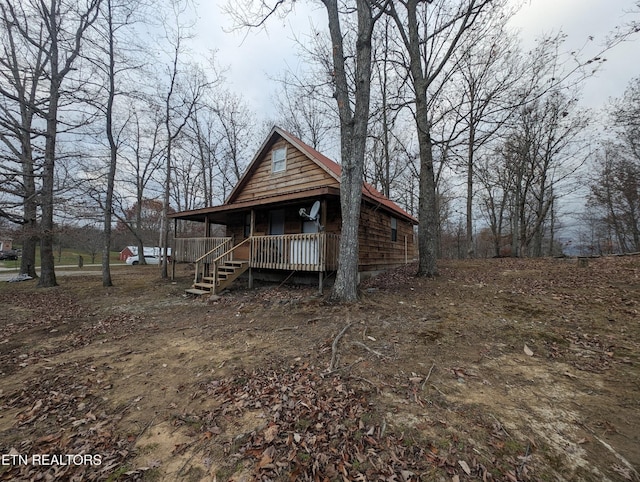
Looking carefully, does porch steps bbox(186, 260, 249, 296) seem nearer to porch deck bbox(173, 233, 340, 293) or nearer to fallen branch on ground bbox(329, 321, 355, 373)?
porch deck bbox(173, 233, 340, 293)

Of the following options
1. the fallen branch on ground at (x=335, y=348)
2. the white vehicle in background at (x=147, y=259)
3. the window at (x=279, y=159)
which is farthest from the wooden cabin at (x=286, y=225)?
the white vehicle in background at (x=147, y=259)

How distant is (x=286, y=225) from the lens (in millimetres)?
11398

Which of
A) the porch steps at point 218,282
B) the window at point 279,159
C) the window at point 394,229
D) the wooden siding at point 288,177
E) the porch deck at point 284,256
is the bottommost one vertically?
the porch steps at point 218,282

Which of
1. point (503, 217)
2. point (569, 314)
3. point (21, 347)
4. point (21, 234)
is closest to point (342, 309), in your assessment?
point (569, 314)

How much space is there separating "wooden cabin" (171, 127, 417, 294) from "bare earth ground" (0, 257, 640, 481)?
3.03m

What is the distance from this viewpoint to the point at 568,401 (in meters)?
2.75

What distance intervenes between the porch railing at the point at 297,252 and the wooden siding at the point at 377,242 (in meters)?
2.08

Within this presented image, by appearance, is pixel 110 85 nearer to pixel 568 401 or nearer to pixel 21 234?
pixel 21 234

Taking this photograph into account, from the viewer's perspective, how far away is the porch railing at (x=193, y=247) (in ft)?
38.1

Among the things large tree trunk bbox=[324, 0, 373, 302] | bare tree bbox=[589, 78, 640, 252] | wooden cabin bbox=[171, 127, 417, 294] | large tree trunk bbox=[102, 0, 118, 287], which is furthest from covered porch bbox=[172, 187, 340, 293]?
bare tree bbox=[589, 78, 640, 252]

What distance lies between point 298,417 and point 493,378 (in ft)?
8.07

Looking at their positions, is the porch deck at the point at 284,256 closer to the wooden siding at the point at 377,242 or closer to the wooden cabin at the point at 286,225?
the wooden cabin at the point at 286,225

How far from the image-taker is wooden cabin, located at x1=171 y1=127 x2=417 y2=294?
342 inches

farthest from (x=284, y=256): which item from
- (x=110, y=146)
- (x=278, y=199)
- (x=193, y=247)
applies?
(x=110, y=146)
